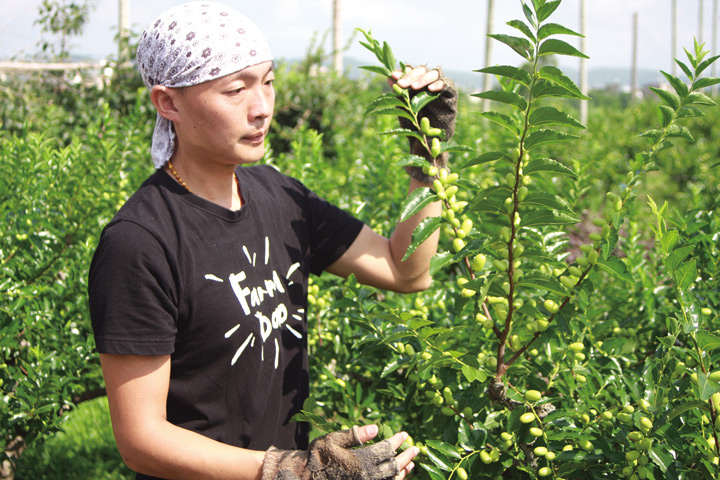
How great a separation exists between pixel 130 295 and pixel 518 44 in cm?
96

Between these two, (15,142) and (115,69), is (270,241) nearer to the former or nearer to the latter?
(15,142)

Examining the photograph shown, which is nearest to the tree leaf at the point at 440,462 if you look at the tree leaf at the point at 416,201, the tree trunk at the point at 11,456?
the tree leaf at the point at 416,201

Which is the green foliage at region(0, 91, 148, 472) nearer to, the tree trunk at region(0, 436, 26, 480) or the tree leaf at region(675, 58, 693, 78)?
the tree trunk at region(0, 436, 26, 480)

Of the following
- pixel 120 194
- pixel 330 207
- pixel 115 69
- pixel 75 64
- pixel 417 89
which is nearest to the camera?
pixel 417 89

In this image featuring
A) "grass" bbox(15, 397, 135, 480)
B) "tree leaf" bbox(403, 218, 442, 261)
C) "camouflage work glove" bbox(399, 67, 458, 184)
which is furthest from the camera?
"grass" bbox(15, 397, 135, 480)

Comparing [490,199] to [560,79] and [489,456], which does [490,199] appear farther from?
[489,456]

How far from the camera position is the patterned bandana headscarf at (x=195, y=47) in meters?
1.55

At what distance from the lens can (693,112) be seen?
4.75ft

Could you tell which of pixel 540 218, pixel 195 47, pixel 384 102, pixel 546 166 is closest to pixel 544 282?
pixel 540 218

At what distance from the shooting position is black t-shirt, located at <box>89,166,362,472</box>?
1.41m

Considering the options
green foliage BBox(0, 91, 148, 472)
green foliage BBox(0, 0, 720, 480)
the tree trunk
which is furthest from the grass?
green foliage BBox(0, 91, 148, 472)

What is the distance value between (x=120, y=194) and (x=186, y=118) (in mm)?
1409

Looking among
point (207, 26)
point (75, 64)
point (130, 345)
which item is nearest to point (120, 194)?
point (207, 26)

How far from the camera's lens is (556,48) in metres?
1.20
